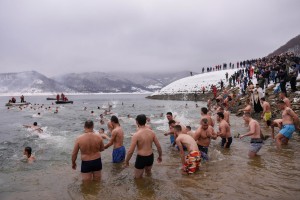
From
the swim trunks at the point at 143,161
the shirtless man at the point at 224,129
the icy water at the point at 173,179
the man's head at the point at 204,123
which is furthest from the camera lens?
the shirtless man at the point at 224,129

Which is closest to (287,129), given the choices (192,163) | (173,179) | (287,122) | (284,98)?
(287,122)

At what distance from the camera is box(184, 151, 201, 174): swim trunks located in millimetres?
7013

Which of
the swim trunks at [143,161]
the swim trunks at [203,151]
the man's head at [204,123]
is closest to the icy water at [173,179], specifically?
the swim trunks at [203,151]

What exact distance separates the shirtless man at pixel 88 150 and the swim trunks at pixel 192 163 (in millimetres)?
2374

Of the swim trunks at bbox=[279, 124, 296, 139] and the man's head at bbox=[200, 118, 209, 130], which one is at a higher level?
the man's head at bbox=[200, 118, 209, 130]

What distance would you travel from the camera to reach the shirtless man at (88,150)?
6.46m

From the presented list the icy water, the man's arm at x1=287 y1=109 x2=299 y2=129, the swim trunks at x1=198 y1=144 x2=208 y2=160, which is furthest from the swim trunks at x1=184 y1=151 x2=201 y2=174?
the man's arm at x1=287 y1=109 x2=299 y2=129

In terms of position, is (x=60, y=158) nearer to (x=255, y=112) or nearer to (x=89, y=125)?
(x=89, y=125)

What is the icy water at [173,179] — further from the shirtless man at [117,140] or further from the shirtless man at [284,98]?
the shirtless man at [284,98]

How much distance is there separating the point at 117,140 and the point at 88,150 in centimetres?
184

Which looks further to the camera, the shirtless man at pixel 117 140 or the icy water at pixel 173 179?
the shirtless man at pixel 117 140

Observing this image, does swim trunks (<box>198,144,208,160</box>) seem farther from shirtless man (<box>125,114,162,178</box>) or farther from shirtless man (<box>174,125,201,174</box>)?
shirtless man (<box>125,114,162,178</box>)

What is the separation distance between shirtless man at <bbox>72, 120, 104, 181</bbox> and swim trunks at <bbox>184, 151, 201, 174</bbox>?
237 cm

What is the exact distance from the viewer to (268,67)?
27078 mm
